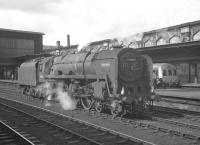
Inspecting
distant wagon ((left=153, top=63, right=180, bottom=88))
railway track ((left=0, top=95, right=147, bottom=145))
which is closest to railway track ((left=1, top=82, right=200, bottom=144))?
railway track ((left=0, top=95, right=147, bottom=145))

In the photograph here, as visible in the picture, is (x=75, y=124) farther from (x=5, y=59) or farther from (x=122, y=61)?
(x=5, y=59)

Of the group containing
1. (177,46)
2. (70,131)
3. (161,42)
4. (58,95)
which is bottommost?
(70,131)

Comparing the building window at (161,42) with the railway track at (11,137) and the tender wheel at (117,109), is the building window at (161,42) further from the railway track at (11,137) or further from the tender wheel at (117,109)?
the railway track at (11,137)

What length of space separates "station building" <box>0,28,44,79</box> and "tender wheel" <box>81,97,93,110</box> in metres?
44.7

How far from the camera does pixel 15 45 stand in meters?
62.4

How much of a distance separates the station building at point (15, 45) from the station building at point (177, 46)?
31.6m

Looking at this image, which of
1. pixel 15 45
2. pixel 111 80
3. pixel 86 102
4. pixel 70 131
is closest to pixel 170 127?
pixel 111 80

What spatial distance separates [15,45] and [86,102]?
5091 centimetres

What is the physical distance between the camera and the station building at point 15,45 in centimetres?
6047

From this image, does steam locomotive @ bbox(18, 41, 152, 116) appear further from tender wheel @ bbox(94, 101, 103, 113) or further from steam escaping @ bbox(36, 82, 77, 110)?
steam escaping @ bbox(36, 82, 77, 110)

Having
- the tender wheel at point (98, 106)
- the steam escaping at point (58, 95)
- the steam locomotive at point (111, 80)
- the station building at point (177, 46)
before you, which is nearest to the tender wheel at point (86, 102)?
the steam locomotive at point (111, 80)

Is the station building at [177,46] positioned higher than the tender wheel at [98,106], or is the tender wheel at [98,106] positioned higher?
the station building at [177,46]

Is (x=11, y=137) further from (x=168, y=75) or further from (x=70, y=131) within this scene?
(x=168, y=75)

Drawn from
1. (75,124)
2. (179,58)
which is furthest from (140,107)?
(179,58)
